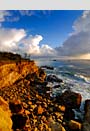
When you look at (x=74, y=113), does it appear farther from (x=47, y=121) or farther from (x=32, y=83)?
(x=32, y=83)

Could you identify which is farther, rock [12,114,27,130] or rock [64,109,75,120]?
rock [64,109,75,120]

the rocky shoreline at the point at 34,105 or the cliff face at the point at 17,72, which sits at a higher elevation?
the cliff face at the point at 17,72

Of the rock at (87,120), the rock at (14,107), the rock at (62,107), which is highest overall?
the rock at (14,107)

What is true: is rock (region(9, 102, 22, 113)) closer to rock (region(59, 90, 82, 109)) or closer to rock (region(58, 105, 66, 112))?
rock (region(58, 105, 66, 112))

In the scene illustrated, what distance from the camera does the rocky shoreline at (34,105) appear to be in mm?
4190

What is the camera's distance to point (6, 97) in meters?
4.98

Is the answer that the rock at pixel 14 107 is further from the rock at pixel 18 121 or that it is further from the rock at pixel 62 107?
the rock at pixel 62 107

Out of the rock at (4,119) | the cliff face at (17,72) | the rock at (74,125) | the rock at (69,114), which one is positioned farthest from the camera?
the cliff face at (17,72)

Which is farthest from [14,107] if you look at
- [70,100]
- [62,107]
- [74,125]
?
[70,100]

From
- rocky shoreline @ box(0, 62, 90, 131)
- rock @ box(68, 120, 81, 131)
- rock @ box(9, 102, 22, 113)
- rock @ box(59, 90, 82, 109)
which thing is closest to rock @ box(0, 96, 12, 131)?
rocky shoreline @ box(0, 62, 90, 131)

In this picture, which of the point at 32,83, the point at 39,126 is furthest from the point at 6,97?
the point at 32,83

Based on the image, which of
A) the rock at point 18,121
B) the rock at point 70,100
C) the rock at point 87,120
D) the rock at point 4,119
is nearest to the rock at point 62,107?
the rock at point 70,100

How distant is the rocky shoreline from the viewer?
13.7 ft

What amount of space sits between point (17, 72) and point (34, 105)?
1.85 m
